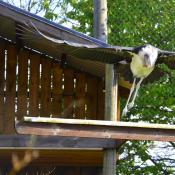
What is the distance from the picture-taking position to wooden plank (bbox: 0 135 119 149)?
339 inches

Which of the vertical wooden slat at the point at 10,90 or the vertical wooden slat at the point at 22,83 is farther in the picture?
the vertical wooden slat at the point at 22,83

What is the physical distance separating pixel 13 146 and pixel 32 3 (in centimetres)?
1239

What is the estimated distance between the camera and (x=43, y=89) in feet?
31.6

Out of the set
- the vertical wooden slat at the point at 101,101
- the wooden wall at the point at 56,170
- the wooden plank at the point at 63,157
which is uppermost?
the vertical wooden slat at the point at 101,101

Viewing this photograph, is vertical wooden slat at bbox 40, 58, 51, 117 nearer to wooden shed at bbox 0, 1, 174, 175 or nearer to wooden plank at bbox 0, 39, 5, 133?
wooden shed at bbox 0, 1, 174, 175

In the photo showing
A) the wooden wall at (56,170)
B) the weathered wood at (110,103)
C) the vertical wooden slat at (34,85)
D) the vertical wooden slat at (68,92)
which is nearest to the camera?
the weathered wood at (110,103)

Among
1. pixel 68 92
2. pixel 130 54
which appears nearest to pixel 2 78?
pixel 68 92

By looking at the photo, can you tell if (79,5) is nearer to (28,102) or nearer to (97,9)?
(97,9)

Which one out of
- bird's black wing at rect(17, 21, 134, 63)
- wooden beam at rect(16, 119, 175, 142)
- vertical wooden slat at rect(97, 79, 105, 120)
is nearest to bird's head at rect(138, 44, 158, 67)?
bird's black wing at rect(17, 21, 134, 63)

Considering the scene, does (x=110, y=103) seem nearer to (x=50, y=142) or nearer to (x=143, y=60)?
(x=143, y=60)

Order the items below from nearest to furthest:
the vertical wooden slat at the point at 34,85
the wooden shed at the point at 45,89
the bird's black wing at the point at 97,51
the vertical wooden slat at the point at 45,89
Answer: the bird's black wing at the point at 97,51, the wooden shed at the point at 45,89, the vertical wooden slat at the point at 34,85, the vertical wooden slat at the point at 45,89

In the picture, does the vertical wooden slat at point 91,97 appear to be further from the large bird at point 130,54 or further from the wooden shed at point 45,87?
the large bird at point 130,54

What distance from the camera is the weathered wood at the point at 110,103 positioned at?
814cm

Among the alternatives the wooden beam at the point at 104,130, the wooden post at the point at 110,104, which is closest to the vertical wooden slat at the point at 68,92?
the wooden post at the point at 110,104
